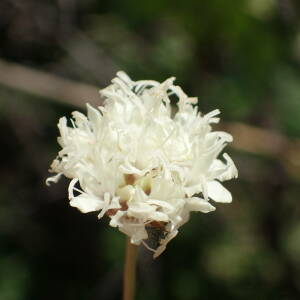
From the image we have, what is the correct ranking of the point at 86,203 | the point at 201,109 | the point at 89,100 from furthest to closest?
the point at 201,109, the point at 89,100, the point at 86,203

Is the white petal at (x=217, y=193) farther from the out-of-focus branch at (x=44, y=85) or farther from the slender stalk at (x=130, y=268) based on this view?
the out-of-focus branch at (x=44, y=85)

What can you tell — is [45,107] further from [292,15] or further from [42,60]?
[292,15]

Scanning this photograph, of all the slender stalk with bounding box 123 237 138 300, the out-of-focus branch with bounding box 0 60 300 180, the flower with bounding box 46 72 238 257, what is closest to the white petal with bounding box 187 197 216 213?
the flower with bounding box 46 72 238 257

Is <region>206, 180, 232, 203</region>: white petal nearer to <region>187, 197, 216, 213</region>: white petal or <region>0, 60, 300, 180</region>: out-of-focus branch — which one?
<region>187, 197, 216, 213</region>: white petal

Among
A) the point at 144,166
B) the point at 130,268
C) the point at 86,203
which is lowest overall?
the point at 130,268

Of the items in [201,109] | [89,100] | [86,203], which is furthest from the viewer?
[201,109]

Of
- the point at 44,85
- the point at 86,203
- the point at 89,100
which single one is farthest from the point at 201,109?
the point at 86,203

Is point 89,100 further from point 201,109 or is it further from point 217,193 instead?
point 217,193
